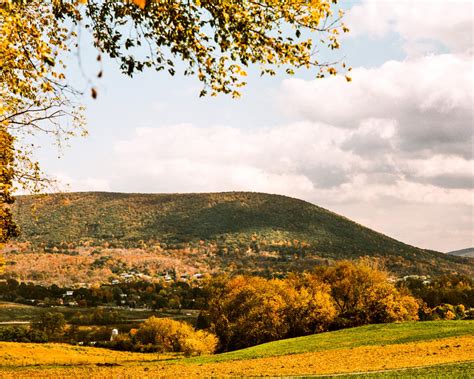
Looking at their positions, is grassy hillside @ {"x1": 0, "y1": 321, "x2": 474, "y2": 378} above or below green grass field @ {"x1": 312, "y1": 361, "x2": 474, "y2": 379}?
below

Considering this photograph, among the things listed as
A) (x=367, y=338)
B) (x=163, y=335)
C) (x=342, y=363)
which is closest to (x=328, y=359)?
(x=342, y=363)

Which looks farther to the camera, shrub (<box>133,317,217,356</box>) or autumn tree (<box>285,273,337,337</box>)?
shrub (<box>133,317,217,356</box>)

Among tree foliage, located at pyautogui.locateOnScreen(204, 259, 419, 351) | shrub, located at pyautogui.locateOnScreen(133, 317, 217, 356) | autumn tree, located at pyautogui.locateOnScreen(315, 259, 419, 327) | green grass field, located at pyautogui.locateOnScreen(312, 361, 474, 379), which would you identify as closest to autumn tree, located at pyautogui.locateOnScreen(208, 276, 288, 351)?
tree foliage, located at pyautogui.locateOnScreen(204, 259, 419, 351)

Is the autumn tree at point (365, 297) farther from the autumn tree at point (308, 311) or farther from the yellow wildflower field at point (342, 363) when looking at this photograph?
the yellow wildflower field at point (342, 363)

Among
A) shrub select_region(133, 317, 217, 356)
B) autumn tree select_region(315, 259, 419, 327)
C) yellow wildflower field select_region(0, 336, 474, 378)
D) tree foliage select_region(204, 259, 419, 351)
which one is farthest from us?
shrub select_region(133, 317, 217, 356)

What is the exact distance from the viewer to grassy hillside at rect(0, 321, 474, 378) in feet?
84.6

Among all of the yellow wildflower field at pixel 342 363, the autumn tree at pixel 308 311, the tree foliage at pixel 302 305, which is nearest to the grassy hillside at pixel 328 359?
the yellow wildflower field at pixel 342 363

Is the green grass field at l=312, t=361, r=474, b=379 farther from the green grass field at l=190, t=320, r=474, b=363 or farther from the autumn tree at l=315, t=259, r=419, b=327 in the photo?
the autumn tree at l=315, t=259, r=419, b=327

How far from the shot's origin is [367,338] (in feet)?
146

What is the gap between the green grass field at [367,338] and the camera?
4056 cm

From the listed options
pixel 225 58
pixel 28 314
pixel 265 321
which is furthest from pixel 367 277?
pixel 28 314

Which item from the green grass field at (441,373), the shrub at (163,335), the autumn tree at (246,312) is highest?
the green grass field at (441,373)

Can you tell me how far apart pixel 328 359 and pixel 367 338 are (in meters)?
12.5

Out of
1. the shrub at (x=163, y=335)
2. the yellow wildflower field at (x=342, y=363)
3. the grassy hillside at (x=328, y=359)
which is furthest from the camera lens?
the shrub at (x=163, y=335)
